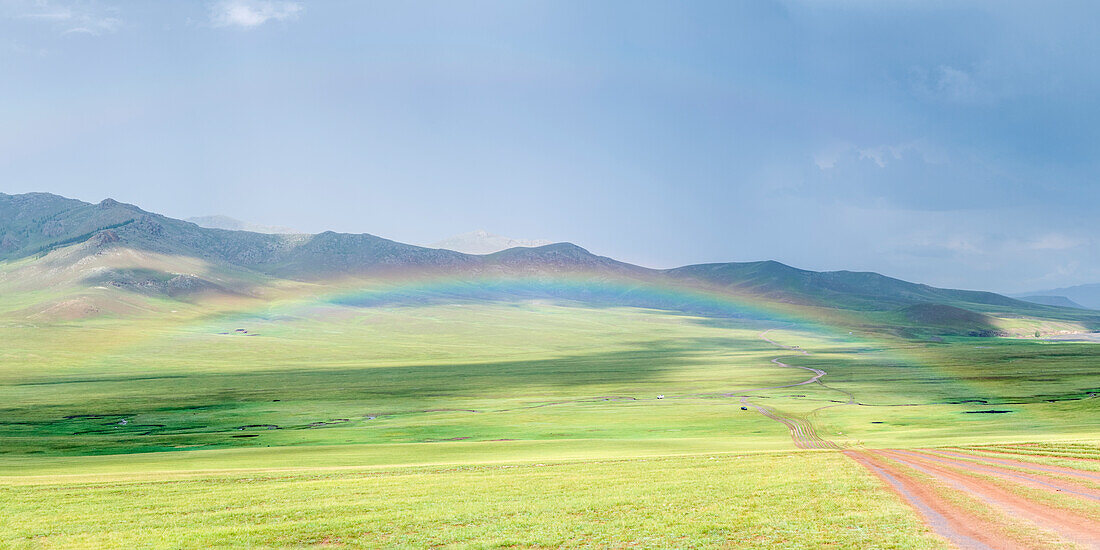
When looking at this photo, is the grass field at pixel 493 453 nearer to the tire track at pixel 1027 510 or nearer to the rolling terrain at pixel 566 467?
the rolling terrain at pixel 566 467

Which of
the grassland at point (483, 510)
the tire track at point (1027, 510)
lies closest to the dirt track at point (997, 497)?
the tire track at point (1027, 510)

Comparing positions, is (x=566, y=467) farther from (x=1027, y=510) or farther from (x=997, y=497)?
(x=1027, y=510)

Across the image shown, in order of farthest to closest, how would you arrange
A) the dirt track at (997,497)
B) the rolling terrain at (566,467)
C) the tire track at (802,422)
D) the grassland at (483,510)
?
1. the tire track at (802,422)
2. the rolling terrain at (566,467)
3. the grassland at (483,510)
4. the dirt track at (997,497)

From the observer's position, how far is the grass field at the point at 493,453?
91.1ft

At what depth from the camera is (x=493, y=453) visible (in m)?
63.5

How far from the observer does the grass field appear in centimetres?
2778

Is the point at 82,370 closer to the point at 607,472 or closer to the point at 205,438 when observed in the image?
the point at 205,438

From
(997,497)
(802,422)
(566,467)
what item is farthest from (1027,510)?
(802,422)

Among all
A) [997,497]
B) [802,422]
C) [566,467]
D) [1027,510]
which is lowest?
[802,422]

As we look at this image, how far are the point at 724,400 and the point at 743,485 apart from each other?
288ft

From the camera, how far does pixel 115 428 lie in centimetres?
10262

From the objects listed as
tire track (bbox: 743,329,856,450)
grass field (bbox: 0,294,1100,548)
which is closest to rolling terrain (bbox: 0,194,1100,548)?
grass field (bbox: 0,294,1100,548)

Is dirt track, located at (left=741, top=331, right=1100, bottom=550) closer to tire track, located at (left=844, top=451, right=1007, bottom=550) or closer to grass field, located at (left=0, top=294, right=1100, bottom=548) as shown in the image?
Result: tire track, located at (left=844, top=451, right=1007, bottom=550)

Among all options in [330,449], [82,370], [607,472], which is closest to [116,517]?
[607,472]
